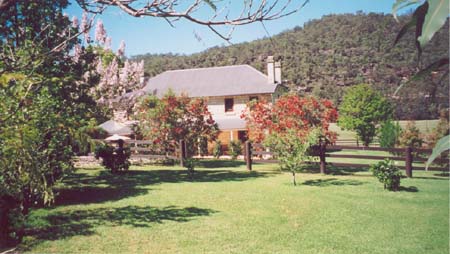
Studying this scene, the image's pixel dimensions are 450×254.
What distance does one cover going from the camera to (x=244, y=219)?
8.34 metres

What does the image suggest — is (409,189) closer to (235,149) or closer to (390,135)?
(235,149)

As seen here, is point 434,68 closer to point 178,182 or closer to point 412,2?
point 412,2

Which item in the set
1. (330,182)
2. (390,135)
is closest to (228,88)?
(390,135)

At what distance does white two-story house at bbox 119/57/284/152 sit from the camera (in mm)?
31297

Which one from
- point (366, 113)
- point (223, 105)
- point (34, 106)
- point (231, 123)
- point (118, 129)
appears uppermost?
point (223, 105)

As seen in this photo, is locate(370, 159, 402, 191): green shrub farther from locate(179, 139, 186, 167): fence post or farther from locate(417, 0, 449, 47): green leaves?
locate(179, 139, 186, 167): fence post

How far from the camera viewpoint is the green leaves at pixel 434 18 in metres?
1.22

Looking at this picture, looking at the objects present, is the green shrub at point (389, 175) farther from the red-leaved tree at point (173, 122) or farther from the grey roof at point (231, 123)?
the grey roof at point (231, 123)

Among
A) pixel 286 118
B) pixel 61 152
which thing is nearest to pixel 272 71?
pixel 286 118

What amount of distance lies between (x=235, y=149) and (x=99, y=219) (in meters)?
20.9

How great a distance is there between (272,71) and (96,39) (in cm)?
1857

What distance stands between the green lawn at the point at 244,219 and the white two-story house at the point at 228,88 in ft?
58.2

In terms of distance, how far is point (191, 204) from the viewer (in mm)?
10305

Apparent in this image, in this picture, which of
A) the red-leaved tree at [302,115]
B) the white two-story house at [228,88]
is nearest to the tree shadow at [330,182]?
the red-leaved tree at [302,115]
